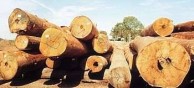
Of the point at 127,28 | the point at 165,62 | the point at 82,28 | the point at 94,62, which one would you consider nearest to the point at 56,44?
the point at 82,28

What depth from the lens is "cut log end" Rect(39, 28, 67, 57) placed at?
625 cm

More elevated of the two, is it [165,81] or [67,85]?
[165,81]

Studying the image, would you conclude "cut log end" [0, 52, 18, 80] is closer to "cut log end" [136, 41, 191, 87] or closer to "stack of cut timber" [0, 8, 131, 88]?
"stack of cut timber" [0, 8, 131, 88]

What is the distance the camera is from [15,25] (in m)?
7.55

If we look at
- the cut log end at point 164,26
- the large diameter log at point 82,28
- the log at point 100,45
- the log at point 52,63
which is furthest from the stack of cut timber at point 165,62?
the cut log end at point 164,26

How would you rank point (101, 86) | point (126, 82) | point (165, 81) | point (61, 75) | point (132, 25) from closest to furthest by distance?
point (165, 81), point (126, 82), point (101, 86), point (61, 75), point (132, 25)

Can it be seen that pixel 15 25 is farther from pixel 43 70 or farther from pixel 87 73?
pixel 87 73

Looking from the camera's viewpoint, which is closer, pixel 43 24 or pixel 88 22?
pixel 88 22

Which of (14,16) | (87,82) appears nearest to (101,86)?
(87,82)

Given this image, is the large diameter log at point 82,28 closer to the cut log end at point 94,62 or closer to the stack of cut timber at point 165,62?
the cut log end at point 94,62

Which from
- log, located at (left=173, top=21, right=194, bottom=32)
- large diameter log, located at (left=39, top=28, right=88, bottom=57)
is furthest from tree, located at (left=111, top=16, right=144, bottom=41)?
large diameter log, located at (left=39, top=28, right=88, bottom=57)

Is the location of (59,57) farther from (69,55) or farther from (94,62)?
(94,62)

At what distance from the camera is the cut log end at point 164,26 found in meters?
9.41

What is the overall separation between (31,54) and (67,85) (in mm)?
1359
